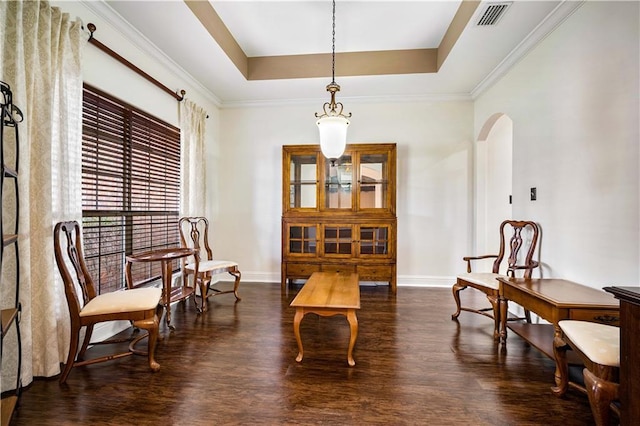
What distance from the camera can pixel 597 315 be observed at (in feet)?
5.59

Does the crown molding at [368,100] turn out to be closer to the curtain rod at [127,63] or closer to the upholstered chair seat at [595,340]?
the curtain rod at [127,63]

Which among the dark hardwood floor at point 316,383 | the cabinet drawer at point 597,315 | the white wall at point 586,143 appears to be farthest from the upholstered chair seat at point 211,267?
the white wall at point 586,143

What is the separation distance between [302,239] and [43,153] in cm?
278

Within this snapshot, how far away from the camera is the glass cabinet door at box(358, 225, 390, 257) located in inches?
155

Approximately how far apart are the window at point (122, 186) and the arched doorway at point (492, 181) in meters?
4.14

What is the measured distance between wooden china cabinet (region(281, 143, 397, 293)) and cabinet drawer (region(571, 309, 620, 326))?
2.25 m

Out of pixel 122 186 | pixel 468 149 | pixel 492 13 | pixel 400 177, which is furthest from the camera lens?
pixel 400 177

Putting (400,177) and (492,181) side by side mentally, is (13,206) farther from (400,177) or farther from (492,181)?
(492,181)

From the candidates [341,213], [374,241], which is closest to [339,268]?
[374,241]

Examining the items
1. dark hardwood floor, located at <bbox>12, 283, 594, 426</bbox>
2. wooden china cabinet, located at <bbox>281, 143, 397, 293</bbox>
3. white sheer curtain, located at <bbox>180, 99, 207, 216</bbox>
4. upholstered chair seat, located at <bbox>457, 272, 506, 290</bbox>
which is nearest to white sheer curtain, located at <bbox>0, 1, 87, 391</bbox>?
dark hardwood floor, located at <bbox>12, 283, 594, 426</bbox>

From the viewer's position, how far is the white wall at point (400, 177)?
4.26 m

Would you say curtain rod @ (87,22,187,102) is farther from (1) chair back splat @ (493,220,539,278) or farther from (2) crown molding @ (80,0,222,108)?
(1) chair back splat @ (493,220,539,278)

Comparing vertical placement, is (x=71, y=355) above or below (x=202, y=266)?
below

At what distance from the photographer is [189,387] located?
1880 mm
